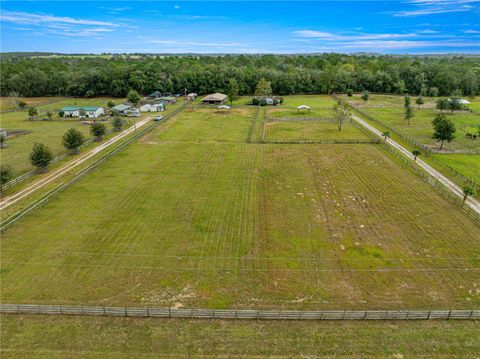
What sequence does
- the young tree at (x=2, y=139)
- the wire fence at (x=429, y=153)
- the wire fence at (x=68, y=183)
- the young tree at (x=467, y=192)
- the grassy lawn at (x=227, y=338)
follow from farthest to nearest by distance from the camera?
the young tree at (x=2, y=139)
the wire fence at (x=429, y=153)
the young tree at (x=467, y=192)
the wire fence at (x=68, y=183)
the grassy lawn at (x=227, y=338)

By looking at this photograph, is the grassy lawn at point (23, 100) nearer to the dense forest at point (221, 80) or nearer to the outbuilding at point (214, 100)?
the dense forest at point (221, 80)

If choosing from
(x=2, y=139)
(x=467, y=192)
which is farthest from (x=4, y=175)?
(x=467, y=192)

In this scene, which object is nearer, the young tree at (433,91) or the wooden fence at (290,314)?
the wooden fence at (290,314)

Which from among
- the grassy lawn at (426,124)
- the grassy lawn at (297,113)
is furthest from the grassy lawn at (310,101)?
the grassy lawn at (426,124)

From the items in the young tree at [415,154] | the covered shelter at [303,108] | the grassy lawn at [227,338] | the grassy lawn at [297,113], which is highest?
the covered shelter at [303,108]

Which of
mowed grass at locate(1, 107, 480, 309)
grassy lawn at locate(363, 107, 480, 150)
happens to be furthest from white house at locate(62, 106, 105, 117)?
grassy lawn at locate(363, 107, 480, 150)

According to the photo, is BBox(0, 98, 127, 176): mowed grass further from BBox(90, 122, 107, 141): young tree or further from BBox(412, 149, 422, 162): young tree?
BBox(412, 149, 422, 162): young tree

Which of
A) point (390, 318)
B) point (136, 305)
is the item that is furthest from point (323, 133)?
point (136, 305)

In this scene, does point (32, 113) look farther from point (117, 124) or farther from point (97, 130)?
point (97, 130)
